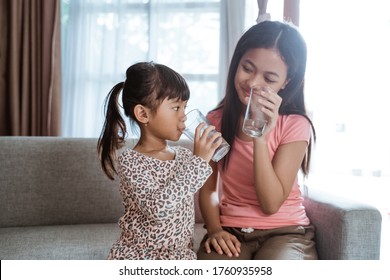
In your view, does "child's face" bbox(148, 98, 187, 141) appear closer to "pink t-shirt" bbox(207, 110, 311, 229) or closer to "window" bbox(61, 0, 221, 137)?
"pink t-shirt" bbox(207, 110, 311, 229)

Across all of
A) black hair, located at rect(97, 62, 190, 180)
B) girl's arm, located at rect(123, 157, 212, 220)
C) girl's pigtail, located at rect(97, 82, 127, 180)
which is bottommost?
girl's arm, located at rect(123, 157, 212, 220)

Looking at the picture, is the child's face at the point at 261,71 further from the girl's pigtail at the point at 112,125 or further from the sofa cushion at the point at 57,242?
the sofa cushion at the point at 57,242

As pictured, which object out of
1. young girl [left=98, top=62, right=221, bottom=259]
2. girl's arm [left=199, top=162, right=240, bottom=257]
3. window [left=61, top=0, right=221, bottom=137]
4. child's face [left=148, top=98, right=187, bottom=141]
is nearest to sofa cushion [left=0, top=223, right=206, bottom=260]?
girl's arm [left=199, top=162, right=240, bottom=257]

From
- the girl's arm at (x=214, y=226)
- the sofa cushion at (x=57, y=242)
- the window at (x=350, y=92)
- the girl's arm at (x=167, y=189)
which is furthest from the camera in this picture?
the window at (x=350, y=92)

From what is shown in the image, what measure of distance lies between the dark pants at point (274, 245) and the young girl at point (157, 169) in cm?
13

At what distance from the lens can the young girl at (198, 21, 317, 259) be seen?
1073 mm

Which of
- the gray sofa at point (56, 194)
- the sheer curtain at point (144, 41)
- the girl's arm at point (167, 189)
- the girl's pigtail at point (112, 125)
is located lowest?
the gray sofa at point (56, 194)

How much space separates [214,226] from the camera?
115cm

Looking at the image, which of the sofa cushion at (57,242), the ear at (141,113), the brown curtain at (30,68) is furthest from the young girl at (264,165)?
the brown curtain at (30,68)

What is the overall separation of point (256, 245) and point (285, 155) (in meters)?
0.25

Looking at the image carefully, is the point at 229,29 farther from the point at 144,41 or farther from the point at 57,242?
the point at 57,242

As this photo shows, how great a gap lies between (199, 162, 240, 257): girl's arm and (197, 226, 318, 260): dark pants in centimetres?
2

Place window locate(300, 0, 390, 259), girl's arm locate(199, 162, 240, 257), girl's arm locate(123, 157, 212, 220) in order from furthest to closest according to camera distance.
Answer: window locate(300, 0, 390, 259)
girl's arm locate(199, 162, 240, 257)
girl's arm locate(123, 157, 212, 220)

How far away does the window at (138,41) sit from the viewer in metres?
2.43
